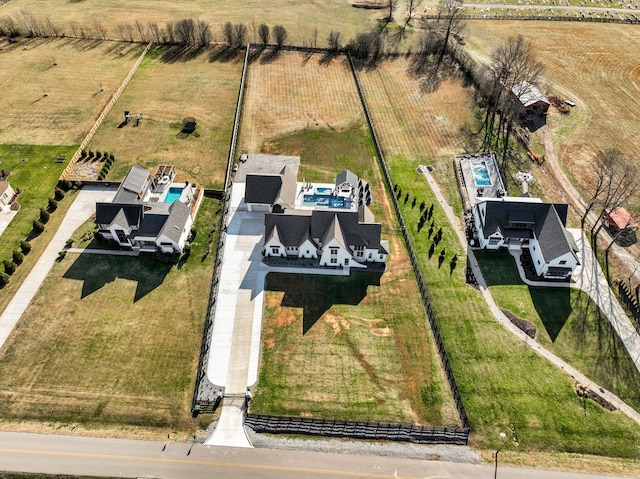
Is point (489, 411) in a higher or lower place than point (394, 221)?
lower

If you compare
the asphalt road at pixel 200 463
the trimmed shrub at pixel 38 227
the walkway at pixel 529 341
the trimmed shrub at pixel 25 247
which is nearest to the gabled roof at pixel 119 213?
the trimmed shrub at pixel 38 227

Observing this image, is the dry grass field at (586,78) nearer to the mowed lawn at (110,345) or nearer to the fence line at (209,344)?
the fence line at (209,344)

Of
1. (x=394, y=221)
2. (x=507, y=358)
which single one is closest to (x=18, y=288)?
(x=394, y=221)

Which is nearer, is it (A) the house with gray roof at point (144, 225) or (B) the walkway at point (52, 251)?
(B) the walkway at point (52, 251)

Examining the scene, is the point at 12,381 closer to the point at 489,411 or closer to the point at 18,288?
the point at 18,288

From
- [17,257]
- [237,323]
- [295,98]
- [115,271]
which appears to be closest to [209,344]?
[237,323]

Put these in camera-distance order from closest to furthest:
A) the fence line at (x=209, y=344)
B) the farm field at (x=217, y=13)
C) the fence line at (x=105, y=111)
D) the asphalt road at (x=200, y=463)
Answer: the asphalt road at (x=200, y=463), the fence line at (x=209, y=344), the fence line at (x=105, y=111), the farm field at (x=217, y=13)

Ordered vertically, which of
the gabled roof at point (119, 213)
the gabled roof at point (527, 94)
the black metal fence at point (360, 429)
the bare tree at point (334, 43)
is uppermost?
the bare tree at point (334, 43)

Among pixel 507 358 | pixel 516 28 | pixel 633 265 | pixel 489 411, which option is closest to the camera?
pixel 489 411
